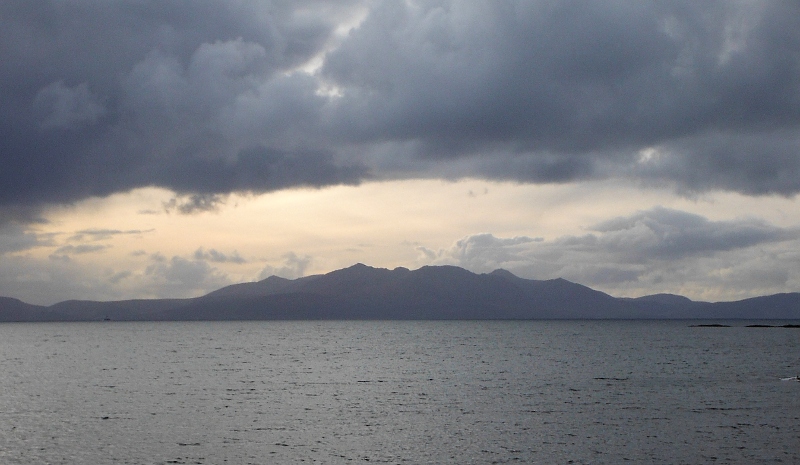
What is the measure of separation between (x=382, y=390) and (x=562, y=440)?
33.5 meters

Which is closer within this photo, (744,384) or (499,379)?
(744,384)

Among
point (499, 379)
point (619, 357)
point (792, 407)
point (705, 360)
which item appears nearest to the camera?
point (792, 407)

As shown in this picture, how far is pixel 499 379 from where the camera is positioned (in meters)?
92.1

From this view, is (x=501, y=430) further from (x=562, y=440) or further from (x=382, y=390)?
(x=382, y=390)

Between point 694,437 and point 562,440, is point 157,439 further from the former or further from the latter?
point 694,437

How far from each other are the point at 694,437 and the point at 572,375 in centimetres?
4728

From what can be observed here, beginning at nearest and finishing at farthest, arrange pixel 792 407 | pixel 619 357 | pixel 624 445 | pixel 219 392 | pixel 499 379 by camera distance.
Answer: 1. pixel 624 445
2. pixel 792 407
3. pixel 219 392
4. pixel 499 379
5. pixel 619 357

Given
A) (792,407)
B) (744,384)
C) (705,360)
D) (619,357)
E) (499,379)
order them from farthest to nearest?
(619,357)
(705,360)
(499,379)
(744,384)
(792,407)

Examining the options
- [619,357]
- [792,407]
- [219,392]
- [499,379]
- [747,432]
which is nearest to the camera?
[747,432]

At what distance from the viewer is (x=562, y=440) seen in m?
49.6

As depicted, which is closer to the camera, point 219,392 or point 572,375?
point 219,392

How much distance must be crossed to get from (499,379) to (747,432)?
43003 mm

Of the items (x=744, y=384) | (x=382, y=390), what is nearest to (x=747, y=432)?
(x=744, y=384)

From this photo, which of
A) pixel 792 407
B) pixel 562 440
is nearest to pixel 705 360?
pixel 792 407
